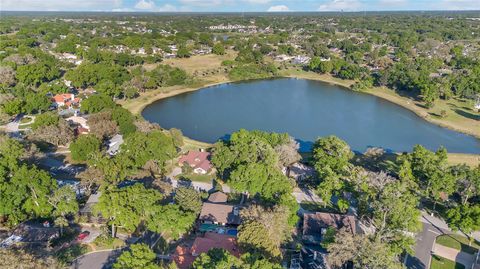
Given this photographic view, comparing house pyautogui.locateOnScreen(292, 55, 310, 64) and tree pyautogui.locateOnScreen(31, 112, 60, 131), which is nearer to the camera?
tree pyautogui.locateOnScreen(31, 112, 60, 131)

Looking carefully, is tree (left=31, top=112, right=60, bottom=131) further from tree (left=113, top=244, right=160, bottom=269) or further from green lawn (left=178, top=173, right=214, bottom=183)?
tree (left=113, top=244, right=160, bottom=269)

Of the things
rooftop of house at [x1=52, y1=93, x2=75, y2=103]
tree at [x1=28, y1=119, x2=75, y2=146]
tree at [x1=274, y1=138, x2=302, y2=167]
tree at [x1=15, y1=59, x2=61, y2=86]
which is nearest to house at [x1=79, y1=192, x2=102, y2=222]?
tree at [x1=28, y1=119, x2=75, y2=146]

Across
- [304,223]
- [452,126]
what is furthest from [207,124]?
[452,126]

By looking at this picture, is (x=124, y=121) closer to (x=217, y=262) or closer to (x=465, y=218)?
(x=217, y=262)

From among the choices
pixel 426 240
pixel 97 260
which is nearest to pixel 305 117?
pixel 426 240

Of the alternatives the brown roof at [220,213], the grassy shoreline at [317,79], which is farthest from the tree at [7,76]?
the brown roof at [220,213]

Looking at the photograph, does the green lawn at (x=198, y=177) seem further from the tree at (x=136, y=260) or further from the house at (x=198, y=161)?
the tree at (x=136, y=260)

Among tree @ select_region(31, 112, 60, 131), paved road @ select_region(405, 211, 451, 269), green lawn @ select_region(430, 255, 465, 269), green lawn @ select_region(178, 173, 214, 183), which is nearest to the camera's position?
green lawn @ select_region(430, 255, 465, 269)
